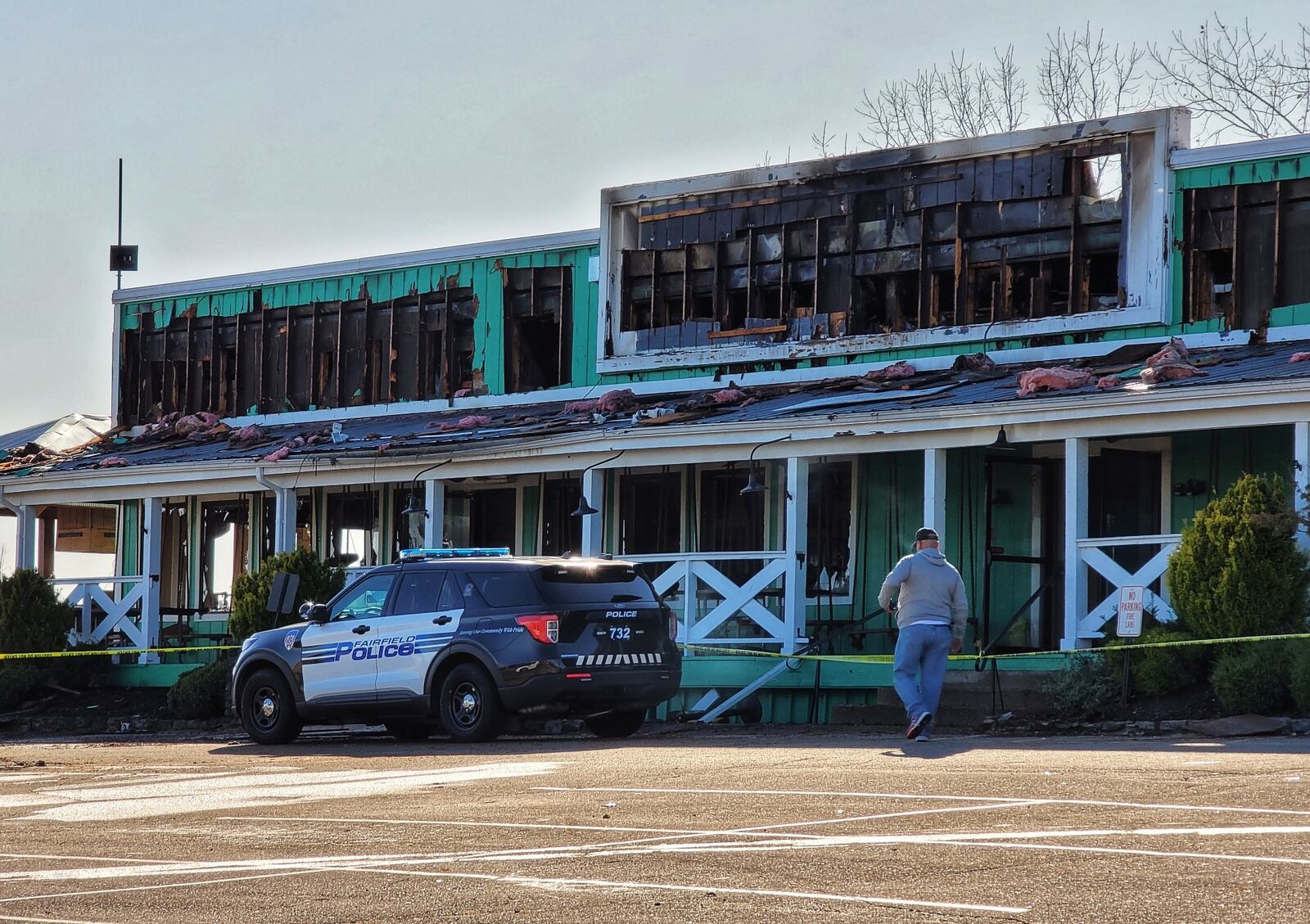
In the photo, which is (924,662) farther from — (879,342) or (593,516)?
(879,342)

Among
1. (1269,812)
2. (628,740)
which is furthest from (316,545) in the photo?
(1269,812)

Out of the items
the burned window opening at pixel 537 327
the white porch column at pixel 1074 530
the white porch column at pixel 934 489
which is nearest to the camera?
the white porch column at pixel 1074 530

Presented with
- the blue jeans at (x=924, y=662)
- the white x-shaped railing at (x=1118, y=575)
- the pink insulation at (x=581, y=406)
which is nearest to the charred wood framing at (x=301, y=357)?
the pink insulation at (x=581, y=406)

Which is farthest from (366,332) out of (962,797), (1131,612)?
(962,797)

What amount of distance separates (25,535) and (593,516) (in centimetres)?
984

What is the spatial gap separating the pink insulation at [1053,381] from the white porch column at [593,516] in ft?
17.1

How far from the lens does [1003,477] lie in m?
21.8

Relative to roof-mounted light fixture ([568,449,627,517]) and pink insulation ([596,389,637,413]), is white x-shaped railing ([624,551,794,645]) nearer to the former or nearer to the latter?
roof-mounted light fixture ([568,449,627,517])

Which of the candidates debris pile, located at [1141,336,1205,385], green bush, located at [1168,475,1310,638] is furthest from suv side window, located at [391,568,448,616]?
debris pile, located at [1141,336,1205,385]

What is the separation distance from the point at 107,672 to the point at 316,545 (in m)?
3.73

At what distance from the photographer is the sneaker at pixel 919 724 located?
48.3 feet

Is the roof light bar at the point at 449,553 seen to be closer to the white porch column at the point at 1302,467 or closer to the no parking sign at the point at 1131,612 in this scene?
the no parking sign at the point at 1131,612

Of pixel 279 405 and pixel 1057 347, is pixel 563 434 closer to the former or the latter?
pixel 1057 347

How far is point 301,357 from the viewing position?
2950cm
